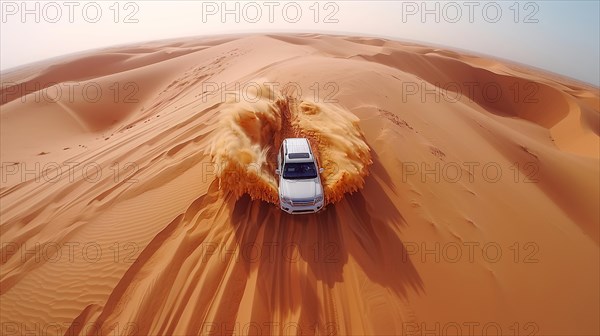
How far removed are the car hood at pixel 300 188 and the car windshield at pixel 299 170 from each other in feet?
0.45

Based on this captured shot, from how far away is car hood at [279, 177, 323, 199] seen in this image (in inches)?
242

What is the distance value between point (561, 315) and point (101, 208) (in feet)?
36.0

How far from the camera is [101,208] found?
23.3 ft

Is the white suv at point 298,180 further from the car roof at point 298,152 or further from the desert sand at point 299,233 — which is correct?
the desert sand at point 299,233

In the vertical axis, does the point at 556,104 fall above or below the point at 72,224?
above

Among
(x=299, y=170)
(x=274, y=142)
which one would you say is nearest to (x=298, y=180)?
(x=299, y=170)

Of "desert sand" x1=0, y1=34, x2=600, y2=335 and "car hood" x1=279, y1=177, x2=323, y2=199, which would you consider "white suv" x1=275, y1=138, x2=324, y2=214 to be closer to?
"car hood" x1=279, y1=177, x2=323, y2=199

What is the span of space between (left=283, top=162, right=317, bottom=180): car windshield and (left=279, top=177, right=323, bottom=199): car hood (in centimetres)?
14

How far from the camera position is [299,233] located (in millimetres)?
6180

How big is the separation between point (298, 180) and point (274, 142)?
238 cm

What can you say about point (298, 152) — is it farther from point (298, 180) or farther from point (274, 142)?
point (274, 142)

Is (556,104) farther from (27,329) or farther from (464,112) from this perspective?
(27,329)

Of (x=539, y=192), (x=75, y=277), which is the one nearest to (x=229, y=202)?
(x=75, y=277)

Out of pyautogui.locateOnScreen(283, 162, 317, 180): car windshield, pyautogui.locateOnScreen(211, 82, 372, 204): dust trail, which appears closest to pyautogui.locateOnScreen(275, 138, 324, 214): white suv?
pyautogui.locateOnScreen(283, 162, 317, 180): car windshield
